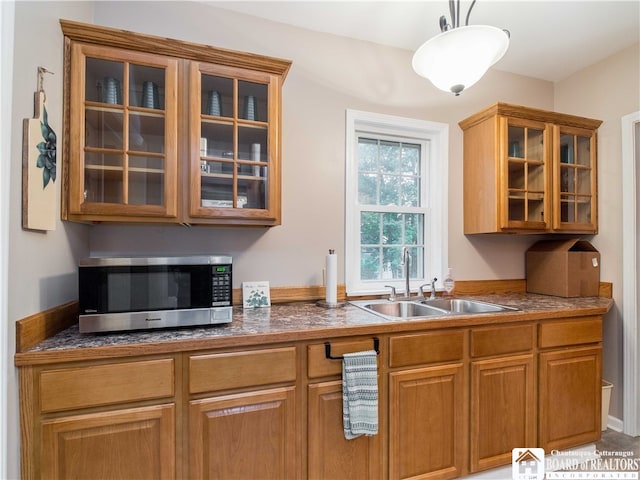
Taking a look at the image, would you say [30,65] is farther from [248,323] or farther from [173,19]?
[248,323]

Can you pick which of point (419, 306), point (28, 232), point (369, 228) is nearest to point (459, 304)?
point (419, 306)

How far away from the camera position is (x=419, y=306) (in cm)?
218

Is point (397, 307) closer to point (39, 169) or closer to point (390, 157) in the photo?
point (390, 157)

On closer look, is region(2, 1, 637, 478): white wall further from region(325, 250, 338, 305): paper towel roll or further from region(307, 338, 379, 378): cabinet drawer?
region(307, 338, 379, 378): cabinet drawer

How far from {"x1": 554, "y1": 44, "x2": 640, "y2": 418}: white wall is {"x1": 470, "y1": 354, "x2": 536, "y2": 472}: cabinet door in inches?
44.5

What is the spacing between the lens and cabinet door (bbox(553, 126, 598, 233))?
8.05 feet

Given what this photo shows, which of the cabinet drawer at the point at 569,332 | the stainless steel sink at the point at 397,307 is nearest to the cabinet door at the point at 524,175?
the cabinet drawer at the point at 569,332

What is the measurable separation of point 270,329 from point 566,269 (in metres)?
2.21

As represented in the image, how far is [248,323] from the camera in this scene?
1599 millimetres

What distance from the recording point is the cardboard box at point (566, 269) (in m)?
2.41

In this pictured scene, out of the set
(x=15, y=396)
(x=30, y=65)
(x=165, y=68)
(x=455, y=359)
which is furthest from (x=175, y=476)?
(x=165, y=68)

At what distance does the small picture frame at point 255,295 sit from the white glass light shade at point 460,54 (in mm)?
1447

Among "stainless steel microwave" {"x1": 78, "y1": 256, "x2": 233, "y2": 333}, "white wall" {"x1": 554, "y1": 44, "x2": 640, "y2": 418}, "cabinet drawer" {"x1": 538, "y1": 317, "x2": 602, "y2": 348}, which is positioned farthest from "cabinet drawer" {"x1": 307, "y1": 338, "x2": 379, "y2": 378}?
"white wall" {"x1": 554, "y1": 44, "x2": 640, "y2": 418}

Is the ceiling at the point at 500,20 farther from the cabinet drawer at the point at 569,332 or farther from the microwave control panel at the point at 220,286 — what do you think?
the cabinet drawer at the point at 569,332
